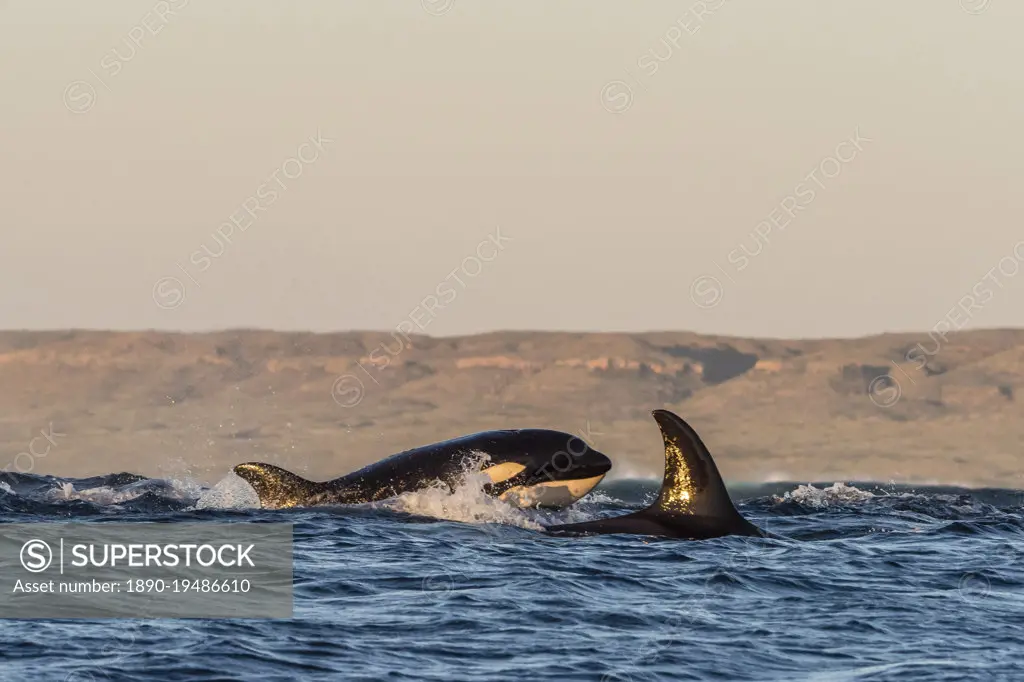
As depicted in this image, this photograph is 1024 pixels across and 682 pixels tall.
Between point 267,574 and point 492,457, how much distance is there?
723 cm

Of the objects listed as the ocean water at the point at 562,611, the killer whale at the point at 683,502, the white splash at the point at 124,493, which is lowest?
the ocean water at the point at 562,611

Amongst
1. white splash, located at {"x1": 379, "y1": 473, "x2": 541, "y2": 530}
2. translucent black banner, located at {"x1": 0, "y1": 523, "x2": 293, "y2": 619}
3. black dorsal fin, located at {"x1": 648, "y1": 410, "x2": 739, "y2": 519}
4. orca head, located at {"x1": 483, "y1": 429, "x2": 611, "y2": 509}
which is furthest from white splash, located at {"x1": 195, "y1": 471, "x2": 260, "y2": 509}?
Answer: black dorsal fin, located at {"x1": 648, "y1": 410, "x2": 739, "y2": 519}

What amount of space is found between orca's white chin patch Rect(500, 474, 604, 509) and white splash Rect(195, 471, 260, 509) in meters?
5.52

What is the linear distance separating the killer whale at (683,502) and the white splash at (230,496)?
7.96m

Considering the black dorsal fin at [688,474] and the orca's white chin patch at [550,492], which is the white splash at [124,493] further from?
the black dorsal fin at [688,474]

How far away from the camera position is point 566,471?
91.7 ft

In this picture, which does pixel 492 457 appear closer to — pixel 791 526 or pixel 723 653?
pixel 791 526

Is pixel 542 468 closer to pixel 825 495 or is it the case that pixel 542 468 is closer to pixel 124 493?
pixel 124 493

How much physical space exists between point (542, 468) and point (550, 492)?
0.56m

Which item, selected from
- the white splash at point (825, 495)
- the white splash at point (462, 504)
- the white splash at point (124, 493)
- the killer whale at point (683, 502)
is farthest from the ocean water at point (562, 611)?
the white splash at point (825, 495)

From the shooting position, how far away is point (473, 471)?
27359 millimetres

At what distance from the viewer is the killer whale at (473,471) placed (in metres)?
27.4

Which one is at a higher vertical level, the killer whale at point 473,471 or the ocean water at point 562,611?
the killer whale at point 473,471

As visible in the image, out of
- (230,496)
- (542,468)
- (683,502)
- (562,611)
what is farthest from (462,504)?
(562,611)
